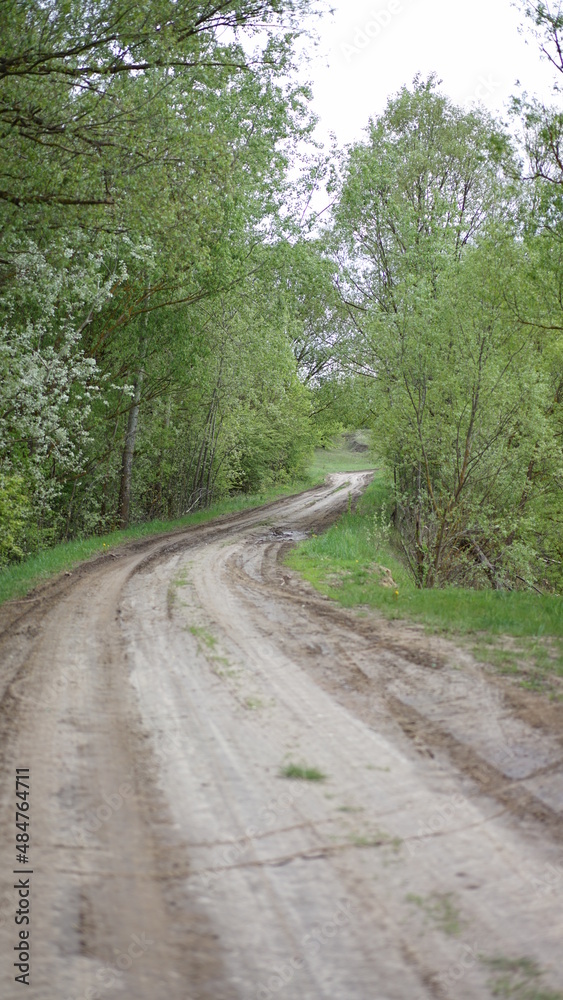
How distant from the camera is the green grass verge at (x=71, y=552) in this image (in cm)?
1217

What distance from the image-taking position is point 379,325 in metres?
16.8

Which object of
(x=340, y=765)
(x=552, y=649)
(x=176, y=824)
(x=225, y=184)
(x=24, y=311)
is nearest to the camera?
(x=176, y=824)

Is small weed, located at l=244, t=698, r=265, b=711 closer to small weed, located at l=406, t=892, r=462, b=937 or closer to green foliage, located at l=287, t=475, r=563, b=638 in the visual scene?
small weed, located at l=406, t=892, r=462, b=937

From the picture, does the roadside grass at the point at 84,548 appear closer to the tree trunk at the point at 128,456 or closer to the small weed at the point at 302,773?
the tree trunk at the point at 128,456

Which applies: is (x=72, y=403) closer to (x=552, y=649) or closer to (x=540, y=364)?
(x=540, y=364)

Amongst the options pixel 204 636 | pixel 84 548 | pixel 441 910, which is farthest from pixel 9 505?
pixel 441 910

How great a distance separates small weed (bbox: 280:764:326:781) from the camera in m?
4.30

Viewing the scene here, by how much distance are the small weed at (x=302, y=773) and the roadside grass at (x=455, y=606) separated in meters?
2.44

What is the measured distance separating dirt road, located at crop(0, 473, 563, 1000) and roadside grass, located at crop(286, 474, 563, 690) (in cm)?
67

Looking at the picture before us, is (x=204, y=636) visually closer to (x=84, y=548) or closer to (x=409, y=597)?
(x=409, y=597)

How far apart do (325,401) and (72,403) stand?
16.7 meters

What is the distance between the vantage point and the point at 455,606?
9.30 metres

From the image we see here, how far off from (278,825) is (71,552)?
41.5 ft

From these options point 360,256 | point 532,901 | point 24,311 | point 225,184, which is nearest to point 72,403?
point 24,311
